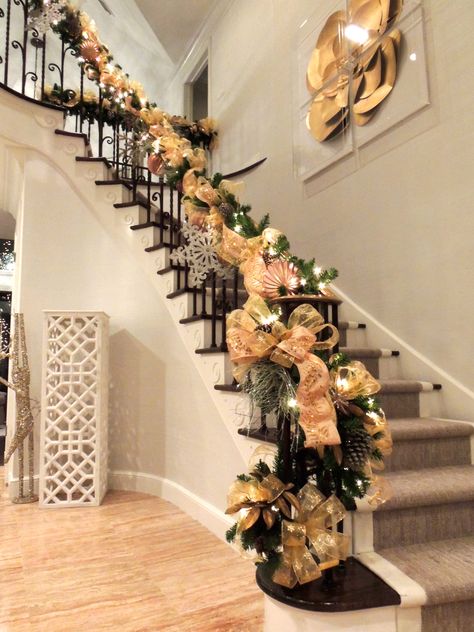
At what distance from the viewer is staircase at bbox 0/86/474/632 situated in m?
1.36

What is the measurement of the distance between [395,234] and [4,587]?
2855mm

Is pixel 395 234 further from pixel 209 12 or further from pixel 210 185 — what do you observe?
pixel 209 12

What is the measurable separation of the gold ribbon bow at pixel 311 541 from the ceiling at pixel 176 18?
615 centimetres

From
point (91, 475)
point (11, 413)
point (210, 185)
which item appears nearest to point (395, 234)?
point (210, 185)

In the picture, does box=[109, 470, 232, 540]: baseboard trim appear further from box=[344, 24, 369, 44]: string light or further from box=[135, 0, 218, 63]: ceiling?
box=[135, 0, 218, 63]: ceiling

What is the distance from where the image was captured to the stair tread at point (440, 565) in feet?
4.34

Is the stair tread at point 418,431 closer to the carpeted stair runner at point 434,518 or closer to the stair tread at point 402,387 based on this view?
the carpeted stair runner at point 434,518

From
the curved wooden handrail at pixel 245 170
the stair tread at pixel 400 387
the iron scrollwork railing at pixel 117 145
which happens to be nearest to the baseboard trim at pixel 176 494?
the iron scrollwork railing at pixel 117 145

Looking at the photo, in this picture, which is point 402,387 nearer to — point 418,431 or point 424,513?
point 418,431

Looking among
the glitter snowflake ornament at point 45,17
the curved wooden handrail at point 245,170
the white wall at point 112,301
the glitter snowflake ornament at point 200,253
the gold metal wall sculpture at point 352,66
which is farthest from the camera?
the curved wooden handrail at point 245,170

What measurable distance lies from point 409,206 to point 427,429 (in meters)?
1.45

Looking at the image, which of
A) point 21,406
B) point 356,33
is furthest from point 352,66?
point 21,406

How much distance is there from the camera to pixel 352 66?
128 inches

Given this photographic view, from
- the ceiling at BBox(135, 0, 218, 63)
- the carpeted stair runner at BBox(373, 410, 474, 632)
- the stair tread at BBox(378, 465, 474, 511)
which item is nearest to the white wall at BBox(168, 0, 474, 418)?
the carpeted stair runner at BBox(373, 410, 474, 632)
